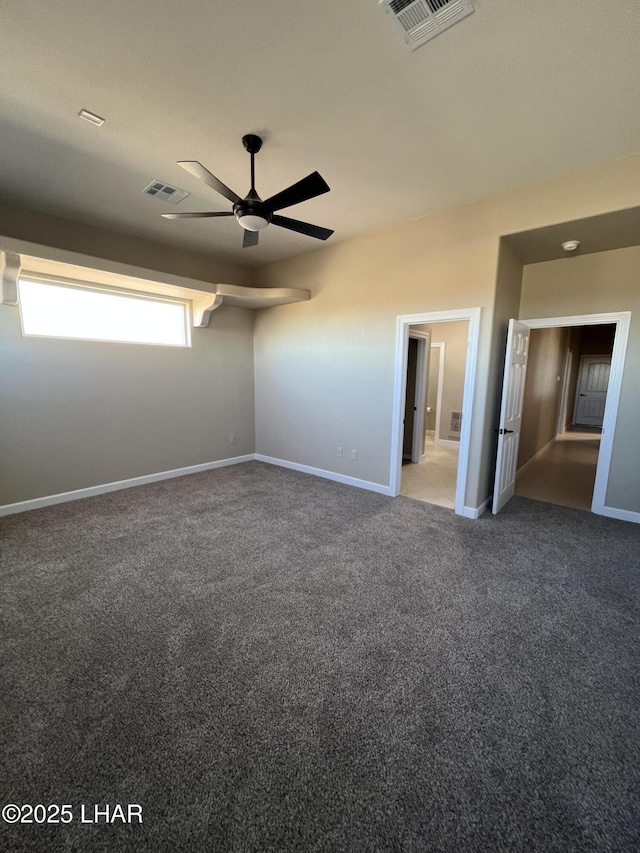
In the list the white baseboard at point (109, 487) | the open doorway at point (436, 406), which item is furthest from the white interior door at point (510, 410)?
the white baseboard at point (109, 487)

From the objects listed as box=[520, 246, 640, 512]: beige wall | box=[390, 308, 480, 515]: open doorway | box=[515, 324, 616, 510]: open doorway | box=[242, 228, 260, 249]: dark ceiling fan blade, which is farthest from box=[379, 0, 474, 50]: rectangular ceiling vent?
box=[515, 324, 616, 510]: open doorway

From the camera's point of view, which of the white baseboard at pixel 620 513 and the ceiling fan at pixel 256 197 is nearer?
the ceiling fan at pixel 256 197

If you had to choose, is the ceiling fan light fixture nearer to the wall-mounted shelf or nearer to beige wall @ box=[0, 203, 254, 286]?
the wall-mounted shelf

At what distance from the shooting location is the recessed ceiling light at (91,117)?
2166 mm

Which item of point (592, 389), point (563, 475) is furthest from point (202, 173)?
point (592, 389)

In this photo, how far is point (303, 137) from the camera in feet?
7.80

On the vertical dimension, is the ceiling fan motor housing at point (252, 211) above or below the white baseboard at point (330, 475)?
above

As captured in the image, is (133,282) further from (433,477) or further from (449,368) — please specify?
(449,368)

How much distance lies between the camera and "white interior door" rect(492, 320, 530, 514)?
11.3 feet

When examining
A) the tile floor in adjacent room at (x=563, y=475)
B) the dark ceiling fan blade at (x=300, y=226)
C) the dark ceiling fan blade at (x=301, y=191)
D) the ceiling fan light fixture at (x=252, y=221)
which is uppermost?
the dark ceiling fan blade at (x=301, y=191)

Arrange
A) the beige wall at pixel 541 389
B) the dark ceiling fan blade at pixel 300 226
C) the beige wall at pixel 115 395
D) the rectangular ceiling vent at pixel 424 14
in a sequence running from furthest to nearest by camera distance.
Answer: the beige wall at pixel 541 389 → the beige wall at pixel 115 395 → the dark ceiling fan blade at pixel 300 226 → the rectangular ceiling vent at pixel 424 14

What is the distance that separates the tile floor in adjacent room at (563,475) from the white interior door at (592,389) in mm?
1924

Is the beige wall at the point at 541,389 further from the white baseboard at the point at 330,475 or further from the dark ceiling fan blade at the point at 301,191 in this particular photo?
the dark ceiling fan blade at the point at 301,191

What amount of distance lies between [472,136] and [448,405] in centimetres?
514
